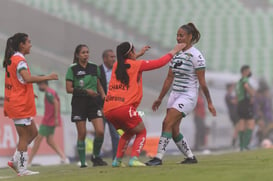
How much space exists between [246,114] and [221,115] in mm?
5175

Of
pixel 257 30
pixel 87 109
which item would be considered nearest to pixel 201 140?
pixel 257 30

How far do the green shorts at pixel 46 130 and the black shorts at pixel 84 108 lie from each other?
459 cm

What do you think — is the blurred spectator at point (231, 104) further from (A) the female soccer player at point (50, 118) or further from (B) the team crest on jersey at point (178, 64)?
(B) the team crest on jersey at point (178, 64)

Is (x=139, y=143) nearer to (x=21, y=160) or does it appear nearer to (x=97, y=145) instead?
(x=21, y=160)

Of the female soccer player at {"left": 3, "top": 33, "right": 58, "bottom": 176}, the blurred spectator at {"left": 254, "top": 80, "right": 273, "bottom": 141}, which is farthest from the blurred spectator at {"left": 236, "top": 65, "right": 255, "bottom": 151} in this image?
the female soccer player at {"left": 3, "top": 33, "right": 58, "bottom": 176}

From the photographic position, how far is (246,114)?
19359 mm

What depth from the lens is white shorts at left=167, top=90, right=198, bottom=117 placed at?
1110 centimetres

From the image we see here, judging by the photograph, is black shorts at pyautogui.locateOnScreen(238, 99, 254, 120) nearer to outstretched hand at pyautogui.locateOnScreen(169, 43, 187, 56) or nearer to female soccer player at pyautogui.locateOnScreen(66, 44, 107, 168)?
female soccer player at pyautogui.locateOnScreen(66, 44, 107, 168)

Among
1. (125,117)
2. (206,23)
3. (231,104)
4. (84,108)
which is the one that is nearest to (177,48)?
(125,117)

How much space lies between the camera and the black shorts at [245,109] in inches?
757

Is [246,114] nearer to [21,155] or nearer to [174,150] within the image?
[174,150]

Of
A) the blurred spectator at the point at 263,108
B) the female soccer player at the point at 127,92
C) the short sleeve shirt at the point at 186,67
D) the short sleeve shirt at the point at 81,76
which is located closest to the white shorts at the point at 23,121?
the female soccer player at the point at 127,92

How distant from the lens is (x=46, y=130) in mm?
17141

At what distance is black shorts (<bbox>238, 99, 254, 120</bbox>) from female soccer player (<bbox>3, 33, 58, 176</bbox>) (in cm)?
921
